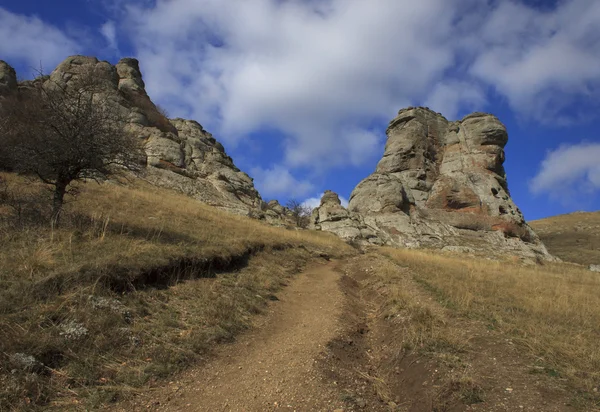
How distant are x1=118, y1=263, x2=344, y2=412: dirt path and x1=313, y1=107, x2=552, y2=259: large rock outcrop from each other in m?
29.3

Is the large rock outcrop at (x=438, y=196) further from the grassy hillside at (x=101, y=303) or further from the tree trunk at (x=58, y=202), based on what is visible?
the tree trunk at (x=58, y=202)

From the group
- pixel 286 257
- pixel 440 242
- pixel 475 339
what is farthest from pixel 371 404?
pixel 440 242

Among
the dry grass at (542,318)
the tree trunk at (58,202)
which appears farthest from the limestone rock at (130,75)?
the dry grass at (542,318)

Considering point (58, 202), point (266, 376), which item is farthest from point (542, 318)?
point (58, 202)

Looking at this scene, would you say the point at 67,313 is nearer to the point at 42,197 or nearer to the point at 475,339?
the point at 475,339

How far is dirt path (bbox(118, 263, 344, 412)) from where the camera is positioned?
4898 mm

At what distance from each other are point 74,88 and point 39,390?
38.0ft

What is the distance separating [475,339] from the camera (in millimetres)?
6922

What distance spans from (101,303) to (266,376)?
11.7 ft

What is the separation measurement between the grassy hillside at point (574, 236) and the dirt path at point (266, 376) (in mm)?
59353

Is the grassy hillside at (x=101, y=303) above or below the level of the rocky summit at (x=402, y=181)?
below

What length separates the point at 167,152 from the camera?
1531 inches

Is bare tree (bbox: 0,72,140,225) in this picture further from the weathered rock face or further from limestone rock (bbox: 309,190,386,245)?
limestone rock (bbox: 309,190,386,245)

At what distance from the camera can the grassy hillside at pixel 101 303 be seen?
4.82m
